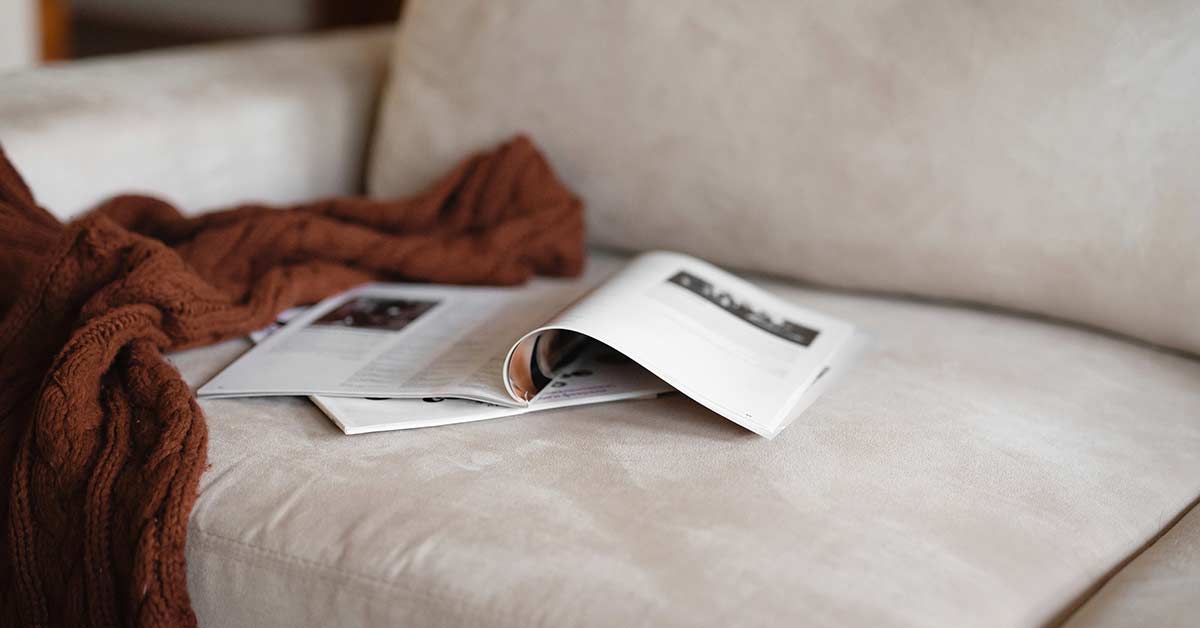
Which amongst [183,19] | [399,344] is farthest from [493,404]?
[183,19]

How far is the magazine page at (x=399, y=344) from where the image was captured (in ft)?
2.83

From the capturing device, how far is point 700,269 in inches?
40.6

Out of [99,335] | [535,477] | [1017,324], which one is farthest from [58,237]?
[1017,324]

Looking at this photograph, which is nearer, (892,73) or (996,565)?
(996,565)

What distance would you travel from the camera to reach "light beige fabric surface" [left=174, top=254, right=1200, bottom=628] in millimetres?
637

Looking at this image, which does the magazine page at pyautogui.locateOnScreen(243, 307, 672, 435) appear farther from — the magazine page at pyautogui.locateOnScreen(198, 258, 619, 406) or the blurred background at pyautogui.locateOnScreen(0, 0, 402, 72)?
the blurred background at pyautogui.locateOnScreen(0, 0, 402, 72)

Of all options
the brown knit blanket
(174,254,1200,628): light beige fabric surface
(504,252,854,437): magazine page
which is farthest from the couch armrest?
(504,252,854,437): magazine page

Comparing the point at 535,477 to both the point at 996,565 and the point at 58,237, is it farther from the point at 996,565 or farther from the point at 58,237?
the point at 58,237

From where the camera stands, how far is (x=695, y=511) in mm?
699

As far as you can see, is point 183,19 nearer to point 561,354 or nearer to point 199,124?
point 199,124

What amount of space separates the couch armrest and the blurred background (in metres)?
1.60

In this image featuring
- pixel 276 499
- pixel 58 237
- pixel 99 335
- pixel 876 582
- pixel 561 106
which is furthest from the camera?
pixel 561 106

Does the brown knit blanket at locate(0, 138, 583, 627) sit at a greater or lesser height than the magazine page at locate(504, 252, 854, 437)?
lesser

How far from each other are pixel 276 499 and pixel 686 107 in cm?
60
